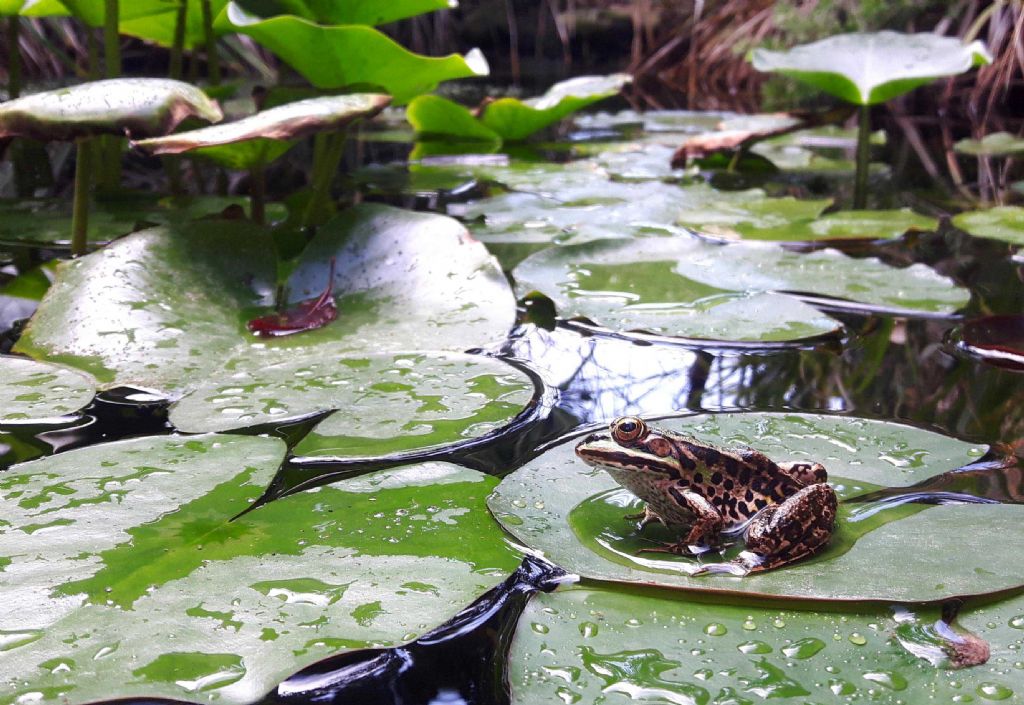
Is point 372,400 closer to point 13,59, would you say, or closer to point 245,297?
point 245,297

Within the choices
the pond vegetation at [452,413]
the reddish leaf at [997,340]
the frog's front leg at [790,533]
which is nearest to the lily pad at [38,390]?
the pond vegetation at [452,413]

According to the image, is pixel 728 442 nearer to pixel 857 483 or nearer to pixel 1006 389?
pixel 857 483

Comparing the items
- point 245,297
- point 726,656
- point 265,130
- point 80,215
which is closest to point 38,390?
point 245,297

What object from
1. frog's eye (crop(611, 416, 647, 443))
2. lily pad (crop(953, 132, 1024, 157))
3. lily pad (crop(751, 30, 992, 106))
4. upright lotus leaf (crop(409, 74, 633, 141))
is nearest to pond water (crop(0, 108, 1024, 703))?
frog's eye (crop(611, 416, 647, 443))

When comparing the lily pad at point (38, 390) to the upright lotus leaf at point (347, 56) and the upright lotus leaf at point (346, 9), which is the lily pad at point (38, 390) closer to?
the upright lotus leaf at point (347, 56)

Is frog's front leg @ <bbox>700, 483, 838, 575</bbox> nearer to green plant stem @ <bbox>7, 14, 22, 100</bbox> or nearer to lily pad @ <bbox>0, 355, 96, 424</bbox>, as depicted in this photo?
lily pad @ <bbox>0, 355, 96, 424</bbox>

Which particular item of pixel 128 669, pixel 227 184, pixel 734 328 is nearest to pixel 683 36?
pixel 227 184

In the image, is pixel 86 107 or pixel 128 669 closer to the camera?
pixel 128 669
